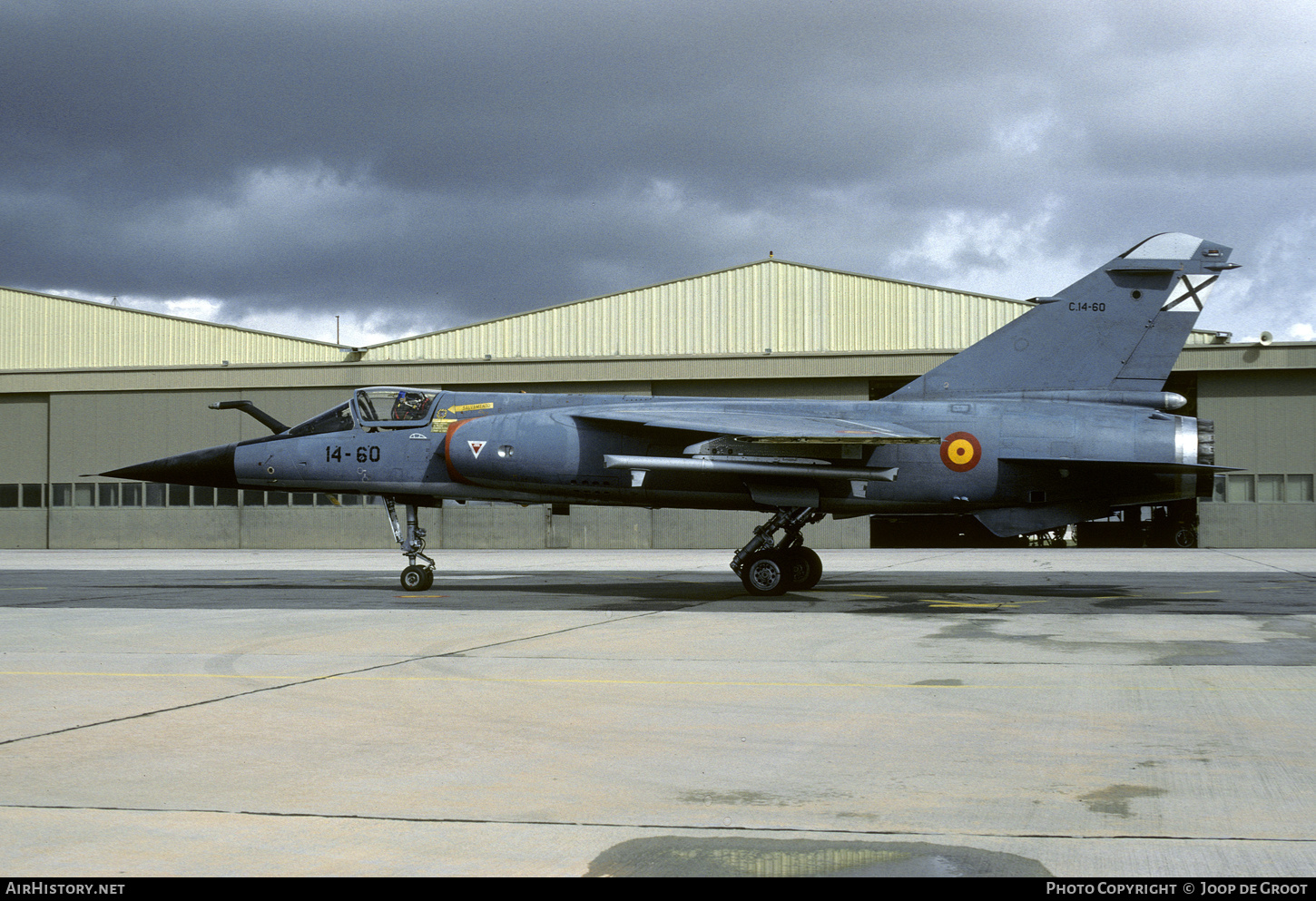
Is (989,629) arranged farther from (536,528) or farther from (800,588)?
(536,528)

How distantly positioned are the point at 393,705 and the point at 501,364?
120ft

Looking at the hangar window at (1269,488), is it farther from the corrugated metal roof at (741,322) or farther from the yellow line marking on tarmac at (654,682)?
the yellow line marking on tarmac at (654,682)

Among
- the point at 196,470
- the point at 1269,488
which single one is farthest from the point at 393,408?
the point at 1269,488

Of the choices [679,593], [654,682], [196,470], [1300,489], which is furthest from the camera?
[1300,489]

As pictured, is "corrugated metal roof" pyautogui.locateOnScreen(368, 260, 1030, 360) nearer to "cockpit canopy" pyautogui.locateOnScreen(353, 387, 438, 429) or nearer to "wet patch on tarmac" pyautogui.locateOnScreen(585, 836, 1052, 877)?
"cockpit canopy" pyautogui.locateOnScreen(353, 387, 438, 429)

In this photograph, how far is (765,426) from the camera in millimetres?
16031

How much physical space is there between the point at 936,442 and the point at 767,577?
318 cm

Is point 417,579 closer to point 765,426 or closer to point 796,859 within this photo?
point 765,426

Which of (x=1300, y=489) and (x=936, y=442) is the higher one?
(x=936, y=442)

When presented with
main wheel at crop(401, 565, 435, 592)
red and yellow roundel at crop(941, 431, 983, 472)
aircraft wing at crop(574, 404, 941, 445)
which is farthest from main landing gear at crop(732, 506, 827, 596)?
main wheel at crop(401, 565, 435, 592)

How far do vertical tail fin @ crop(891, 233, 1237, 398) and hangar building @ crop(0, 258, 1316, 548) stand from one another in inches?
949

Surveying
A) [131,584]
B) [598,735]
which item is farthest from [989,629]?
[131,584]

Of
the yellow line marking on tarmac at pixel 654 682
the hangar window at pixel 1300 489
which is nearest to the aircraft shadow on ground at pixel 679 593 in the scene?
the yellow line marking on tarmac at pixel 654 682

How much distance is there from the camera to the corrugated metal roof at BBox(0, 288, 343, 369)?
48.2 m
